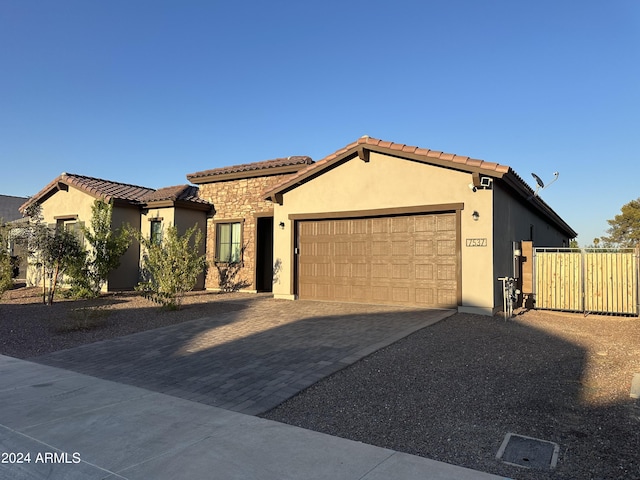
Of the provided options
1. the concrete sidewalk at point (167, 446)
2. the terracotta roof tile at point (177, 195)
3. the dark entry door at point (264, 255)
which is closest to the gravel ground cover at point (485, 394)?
the concrete sidewalk at point (167, 446)

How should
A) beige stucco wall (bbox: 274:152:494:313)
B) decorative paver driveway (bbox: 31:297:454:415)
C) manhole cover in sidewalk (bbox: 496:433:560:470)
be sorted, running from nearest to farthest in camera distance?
1. manhole cover in sidewalk (bbox: 496:433:560:470)
2. decorative paver driveway (bbox: 31:297:454:415)
3. beige stucco wall (bbox: 274:152:494:313)

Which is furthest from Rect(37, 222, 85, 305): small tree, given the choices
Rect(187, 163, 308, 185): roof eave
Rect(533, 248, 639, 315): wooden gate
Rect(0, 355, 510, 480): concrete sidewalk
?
Rect(533, 248, 639, 315): wooden gate

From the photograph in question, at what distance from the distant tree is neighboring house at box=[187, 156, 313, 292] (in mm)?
32870

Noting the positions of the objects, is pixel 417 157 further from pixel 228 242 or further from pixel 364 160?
pixel 228 242

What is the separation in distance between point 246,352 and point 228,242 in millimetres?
10959

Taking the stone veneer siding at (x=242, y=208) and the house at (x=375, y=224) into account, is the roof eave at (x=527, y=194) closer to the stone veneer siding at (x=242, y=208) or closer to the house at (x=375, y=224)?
the house at (x=375, y=224)

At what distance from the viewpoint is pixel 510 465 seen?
3676 millimetres

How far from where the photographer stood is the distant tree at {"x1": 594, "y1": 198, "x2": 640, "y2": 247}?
36438mm

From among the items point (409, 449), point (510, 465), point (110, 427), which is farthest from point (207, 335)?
point (510, 465)

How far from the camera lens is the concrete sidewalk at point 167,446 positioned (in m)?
3.57

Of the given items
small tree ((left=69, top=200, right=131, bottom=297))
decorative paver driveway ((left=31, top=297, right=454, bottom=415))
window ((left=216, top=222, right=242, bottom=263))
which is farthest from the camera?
window ((left=216, top=222, right=242, bottom=263))

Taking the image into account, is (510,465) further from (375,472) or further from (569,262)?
(569,262)

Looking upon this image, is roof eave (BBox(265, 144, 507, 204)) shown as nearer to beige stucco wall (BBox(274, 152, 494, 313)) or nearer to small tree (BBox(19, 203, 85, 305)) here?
beige stucco wall (BBox(274, 152, 494, 313))

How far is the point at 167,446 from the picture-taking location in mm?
4066
